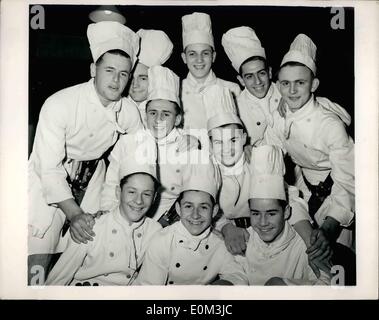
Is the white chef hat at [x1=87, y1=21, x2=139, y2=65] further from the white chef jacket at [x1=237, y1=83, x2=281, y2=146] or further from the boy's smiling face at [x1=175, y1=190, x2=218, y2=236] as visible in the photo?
the boy's smiling face at [x1=175, y1=190, x2=218, y2=236]

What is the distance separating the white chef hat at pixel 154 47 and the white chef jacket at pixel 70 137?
169 mm

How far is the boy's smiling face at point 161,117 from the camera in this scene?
1.81 metres

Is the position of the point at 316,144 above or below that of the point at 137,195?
above

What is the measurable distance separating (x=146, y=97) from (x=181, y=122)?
0.50 feet

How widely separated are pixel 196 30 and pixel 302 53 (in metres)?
0.39

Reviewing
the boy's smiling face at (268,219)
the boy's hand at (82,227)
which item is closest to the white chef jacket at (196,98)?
the boy's smiling face at (268,219)

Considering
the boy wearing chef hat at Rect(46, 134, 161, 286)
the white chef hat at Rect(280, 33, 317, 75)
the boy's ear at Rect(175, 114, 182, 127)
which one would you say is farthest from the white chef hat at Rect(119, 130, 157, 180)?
the white chef hat at Rect(280, 33, 317, 75)

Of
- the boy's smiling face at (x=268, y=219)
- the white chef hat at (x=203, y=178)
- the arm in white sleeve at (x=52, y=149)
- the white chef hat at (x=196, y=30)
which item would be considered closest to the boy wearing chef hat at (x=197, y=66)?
the white chef hat at (x=196, y=30)

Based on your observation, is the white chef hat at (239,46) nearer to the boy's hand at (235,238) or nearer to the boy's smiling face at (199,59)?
the boy's smiling face at (199,59)

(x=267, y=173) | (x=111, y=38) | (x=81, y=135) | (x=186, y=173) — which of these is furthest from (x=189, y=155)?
(x=111, y=38)

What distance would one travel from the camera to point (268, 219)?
1802 millimetres

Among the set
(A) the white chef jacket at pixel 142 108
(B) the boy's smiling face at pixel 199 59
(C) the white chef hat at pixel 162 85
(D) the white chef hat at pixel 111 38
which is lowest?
(A) the white chef jacket at pixel 142 108

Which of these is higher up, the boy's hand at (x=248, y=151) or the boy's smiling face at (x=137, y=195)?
the boy's hand at (x=248, y=151)

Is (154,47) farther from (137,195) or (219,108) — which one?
(137,195)
